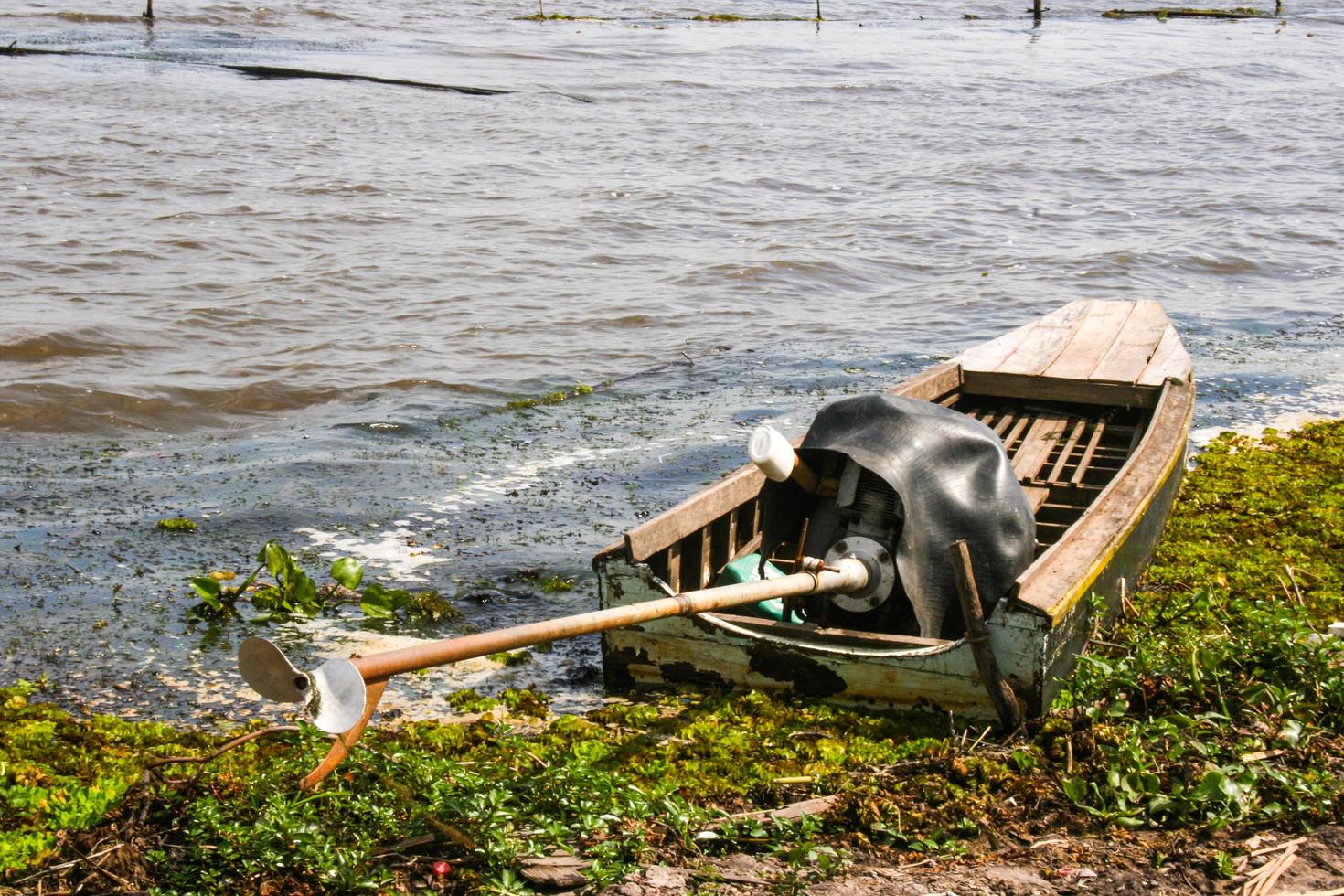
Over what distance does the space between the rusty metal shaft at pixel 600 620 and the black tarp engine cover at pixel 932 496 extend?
10.8 inches

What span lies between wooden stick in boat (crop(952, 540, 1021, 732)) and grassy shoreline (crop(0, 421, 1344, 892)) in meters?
0.13

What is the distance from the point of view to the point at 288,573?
6.21 meters

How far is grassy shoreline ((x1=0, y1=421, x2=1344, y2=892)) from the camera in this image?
360cm

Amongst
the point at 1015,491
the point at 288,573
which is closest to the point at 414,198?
the point at 288,573

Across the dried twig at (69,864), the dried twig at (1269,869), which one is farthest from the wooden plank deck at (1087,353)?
the dried twig at (69,864)

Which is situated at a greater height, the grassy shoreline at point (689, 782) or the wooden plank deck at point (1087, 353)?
the wooden plank deck at point (1087, 353)

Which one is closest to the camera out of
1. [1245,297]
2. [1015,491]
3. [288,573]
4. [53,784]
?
[53,784]

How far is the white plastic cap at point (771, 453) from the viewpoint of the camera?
4.67 metres

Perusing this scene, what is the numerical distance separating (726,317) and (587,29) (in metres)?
27.5

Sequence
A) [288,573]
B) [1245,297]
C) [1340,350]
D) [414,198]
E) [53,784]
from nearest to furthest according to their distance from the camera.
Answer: [53,784] < [288,573] < [1340,350] < [1245,297] < [414,198]

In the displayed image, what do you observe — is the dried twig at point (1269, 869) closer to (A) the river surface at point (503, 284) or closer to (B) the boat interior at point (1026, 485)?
(B) the boat interior at point (1026, 485)

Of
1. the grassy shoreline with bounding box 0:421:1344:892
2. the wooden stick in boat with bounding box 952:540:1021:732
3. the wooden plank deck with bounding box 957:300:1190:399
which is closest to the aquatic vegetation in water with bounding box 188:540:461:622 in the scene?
the grassy shoreline with bounding box 0:421:1344:892

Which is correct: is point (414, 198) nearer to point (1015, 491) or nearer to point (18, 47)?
point (1015, 491)

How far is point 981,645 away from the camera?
4707 millimetres
